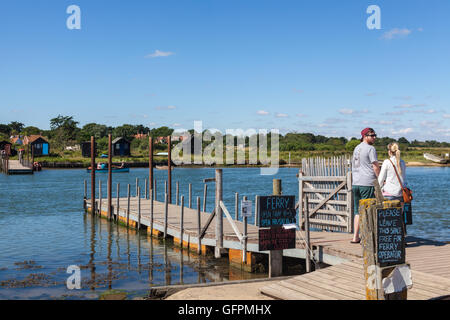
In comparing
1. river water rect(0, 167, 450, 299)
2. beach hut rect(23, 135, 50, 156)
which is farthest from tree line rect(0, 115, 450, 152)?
river water rect(0, 167, 450, 299)

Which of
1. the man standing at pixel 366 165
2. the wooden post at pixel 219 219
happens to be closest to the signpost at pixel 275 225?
the man standing at pixel 366 165

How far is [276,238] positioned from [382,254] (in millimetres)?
4424

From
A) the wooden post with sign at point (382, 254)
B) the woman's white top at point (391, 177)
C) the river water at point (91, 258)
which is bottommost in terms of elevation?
the river water at point (91, 258)

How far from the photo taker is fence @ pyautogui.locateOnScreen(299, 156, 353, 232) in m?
13.2

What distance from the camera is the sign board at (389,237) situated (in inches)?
254

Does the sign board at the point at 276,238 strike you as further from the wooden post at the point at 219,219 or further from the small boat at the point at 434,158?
the small boat at the point at 434,158

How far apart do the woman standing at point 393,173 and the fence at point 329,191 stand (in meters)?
2.89

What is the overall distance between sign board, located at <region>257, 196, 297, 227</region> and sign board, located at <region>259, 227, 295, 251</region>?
0.51 feet

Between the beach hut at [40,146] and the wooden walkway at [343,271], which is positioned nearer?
the wooden walkway at [343,271]

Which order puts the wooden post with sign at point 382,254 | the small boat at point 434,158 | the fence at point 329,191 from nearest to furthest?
the wooden post with sign at point 382,254
the fence at point 329,191
the small boat at point 434,158

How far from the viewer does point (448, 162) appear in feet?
418

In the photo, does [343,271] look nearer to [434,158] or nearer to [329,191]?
[329,191]

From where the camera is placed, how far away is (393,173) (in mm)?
9945

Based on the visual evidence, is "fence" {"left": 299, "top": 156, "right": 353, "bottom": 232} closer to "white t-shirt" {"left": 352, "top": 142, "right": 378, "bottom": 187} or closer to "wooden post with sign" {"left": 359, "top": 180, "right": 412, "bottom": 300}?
"white t-shirt" {"left": 352, "top": 142, "right": 378, "bottom": 187}
